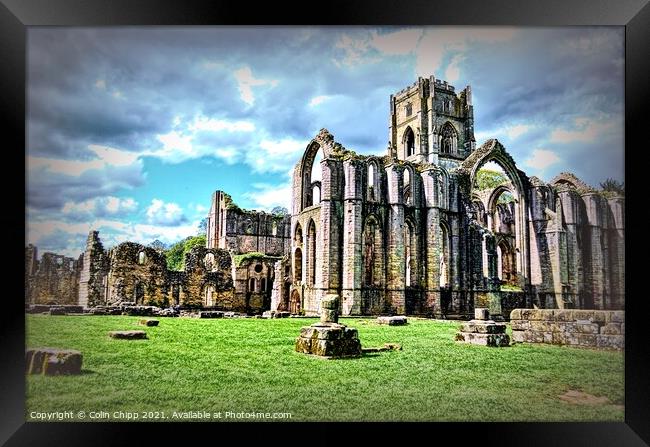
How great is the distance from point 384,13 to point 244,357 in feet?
22.0

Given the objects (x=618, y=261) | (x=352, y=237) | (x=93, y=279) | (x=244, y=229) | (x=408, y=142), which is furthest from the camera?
(x=408, y=142)

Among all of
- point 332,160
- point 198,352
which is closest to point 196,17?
point 198,352

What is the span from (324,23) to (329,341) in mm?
5862

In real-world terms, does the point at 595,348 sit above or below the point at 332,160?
below

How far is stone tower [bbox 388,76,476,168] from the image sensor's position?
43750mm

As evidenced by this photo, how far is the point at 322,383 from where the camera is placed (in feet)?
25.6

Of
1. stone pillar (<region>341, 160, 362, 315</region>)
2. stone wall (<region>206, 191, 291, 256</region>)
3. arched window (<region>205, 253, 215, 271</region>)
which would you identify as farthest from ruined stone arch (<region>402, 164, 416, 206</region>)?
stone wall (<region>206, 191, 291, 256</region>)

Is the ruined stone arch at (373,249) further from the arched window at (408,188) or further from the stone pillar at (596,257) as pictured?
the stone pillar at (596,257)

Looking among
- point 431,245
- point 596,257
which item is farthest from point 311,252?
point 596,257

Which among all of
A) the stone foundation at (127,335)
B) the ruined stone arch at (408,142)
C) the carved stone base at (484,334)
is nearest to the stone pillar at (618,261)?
the carved stone base at (484,334)

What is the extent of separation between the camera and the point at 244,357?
9047mm

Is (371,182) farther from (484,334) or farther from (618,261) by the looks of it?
(618,261)

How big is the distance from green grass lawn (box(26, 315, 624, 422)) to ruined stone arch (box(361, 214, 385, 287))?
1013 cm
